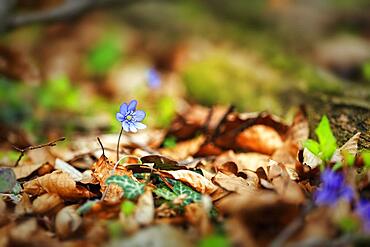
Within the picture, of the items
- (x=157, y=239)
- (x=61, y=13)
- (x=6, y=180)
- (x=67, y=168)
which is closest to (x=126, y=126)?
(x=67, y=168)

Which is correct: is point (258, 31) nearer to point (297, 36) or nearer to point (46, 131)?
point (297, 36)

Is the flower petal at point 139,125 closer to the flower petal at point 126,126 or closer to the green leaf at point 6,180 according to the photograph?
the flower petal at point 126,126

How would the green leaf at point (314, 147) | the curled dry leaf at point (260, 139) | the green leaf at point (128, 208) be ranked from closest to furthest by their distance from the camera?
the green leaf at point (128, 208), the green leaf at point (314, 147), the curled dry leaf at point (260, 139)

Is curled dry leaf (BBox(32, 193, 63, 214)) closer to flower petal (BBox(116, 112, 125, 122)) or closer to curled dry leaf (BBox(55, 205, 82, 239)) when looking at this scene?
curled dry leaf (BBox(55, 205, 82, 239))

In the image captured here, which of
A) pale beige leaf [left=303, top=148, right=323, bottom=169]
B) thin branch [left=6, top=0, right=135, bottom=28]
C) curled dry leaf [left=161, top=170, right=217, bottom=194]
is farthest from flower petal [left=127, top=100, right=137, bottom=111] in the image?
thin branch [left=6, top=0, right=135, bottom=28]

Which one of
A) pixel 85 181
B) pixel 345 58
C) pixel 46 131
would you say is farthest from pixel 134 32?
pixel 85 181

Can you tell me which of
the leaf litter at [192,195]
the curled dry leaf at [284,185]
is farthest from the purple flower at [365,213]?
the curled dry leaf at [284,185]
